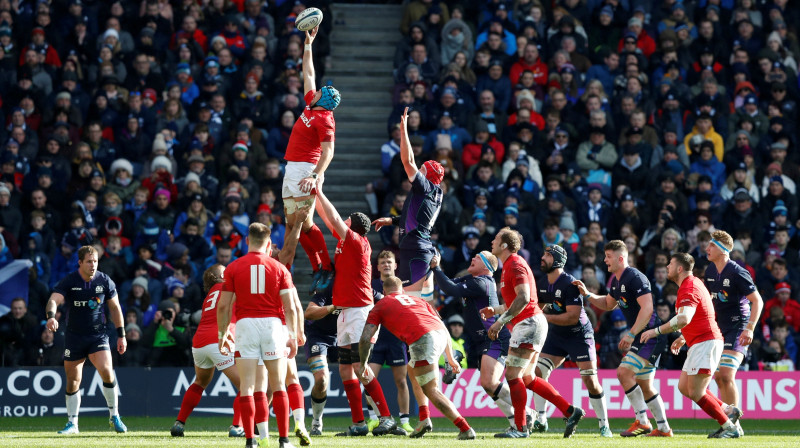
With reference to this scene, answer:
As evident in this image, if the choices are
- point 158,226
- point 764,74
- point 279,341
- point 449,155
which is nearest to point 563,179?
point 449,155

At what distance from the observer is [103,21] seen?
25484 mm

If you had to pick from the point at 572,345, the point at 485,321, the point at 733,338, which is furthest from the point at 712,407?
the point at 485,321

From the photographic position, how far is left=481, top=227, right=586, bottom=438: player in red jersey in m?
15.2

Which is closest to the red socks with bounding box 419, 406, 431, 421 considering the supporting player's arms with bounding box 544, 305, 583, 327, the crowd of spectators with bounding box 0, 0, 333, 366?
the supporting player's arms with bounding box 544, 305, 583, 327

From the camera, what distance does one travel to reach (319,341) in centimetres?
1633

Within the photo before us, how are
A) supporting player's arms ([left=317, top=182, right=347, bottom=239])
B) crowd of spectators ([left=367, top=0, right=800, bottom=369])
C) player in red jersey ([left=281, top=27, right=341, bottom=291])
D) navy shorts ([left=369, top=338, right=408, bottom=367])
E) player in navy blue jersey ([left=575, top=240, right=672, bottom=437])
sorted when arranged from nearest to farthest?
supporting player's arms ([left=317, top=182, right=347, bottom=239]), player in red jersey ([left=281, top=27, right=341, bottom=291]), player in navy blue jersey ([left=575, top=240, right=672, bottom=437]), navy shorts ([left=369, top=338, right=408, bottom=367]), crowd of spectators ([left=367, top=0, right=800, bottom=369])

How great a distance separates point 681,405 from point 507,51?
8.64m

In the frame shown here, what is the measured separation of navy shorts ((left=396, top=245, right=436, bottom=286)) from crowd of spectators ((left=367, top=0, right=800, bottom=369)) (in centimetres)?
420

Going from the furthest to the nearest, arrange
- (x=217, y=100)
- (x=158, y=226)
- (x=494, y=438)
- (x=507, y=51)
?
(x=507, y=51), (x=217, y=100), (x=158, y=226), (x=494, y=438)

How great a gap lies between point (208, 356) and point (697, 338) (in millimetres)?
5940

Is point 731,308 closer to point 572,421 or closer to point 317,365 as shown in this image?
point 572,421

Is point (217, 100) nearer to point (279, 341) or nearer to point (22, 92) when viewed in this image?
point (22, 92)

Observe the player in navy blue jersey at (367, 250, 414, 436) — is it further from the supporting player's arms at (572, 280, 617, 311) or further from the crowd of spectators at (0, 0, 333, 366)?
the crowd of spectators at (0, 0, 333, 366)

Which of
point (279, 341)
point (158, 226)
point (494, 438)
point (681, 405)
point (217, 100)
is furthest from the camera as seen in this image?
point (217, 100)
